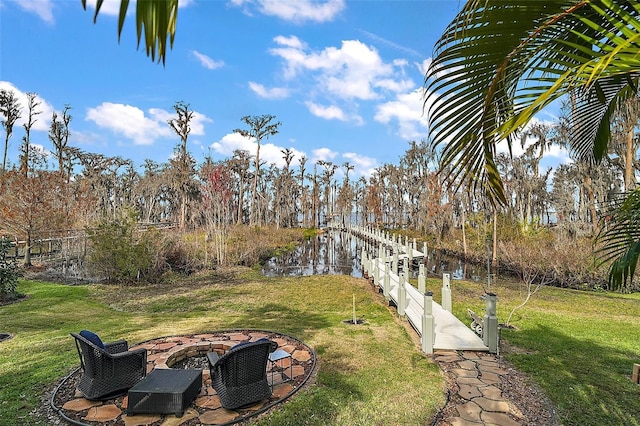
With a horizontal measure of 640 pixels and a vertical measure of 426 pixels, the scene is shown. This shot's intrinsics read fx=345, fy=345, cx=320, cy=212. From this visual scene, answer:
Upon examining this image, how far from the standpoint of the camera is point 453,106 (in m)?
1.54

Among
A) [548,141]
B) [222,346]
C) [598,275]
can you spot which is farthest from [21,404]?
[548,141]

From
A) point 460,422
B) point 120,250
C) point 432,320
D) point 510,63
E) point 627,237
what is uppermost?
point 510,63

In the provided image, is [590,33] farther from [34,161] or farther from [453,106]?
[34,161]

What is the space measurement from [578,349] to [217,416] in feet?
18.1

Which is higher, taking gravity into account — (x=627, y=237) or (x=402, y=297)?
(x=627, y=237)

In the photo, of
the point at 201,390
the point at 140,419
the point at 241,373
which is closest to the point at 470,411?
the point at 241,373

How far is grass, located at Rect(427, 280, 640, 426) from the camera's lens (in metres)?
3.70

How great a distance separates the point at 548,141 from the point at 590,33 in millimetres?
25326

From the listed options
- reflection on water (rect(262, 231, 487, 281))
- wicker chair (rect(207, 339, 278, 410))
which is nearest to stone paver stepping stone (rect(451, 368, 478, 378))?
wicker chair (rect(207, 339, 278, 410))

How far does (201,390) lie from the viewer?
3.83 m

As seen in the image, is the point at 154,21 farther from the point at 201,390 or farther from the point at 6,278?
the point at 6,278

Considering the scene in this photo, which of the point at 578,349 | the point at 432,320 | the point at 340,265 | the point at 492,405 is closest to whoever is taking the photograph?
the point at 492,405

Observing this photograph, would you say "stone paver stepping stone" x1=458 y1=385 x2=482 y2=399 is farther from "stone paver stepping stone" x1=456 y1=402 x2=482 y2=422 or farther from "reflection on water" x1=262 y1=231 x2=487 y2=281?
"reflection on water" x1=262 y1=231 x2=487 y2=281

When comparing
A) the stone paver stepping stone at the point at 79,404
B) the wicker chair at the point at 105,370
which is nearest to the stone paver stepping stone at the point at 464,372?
the wicker chair at the point at 105,370
